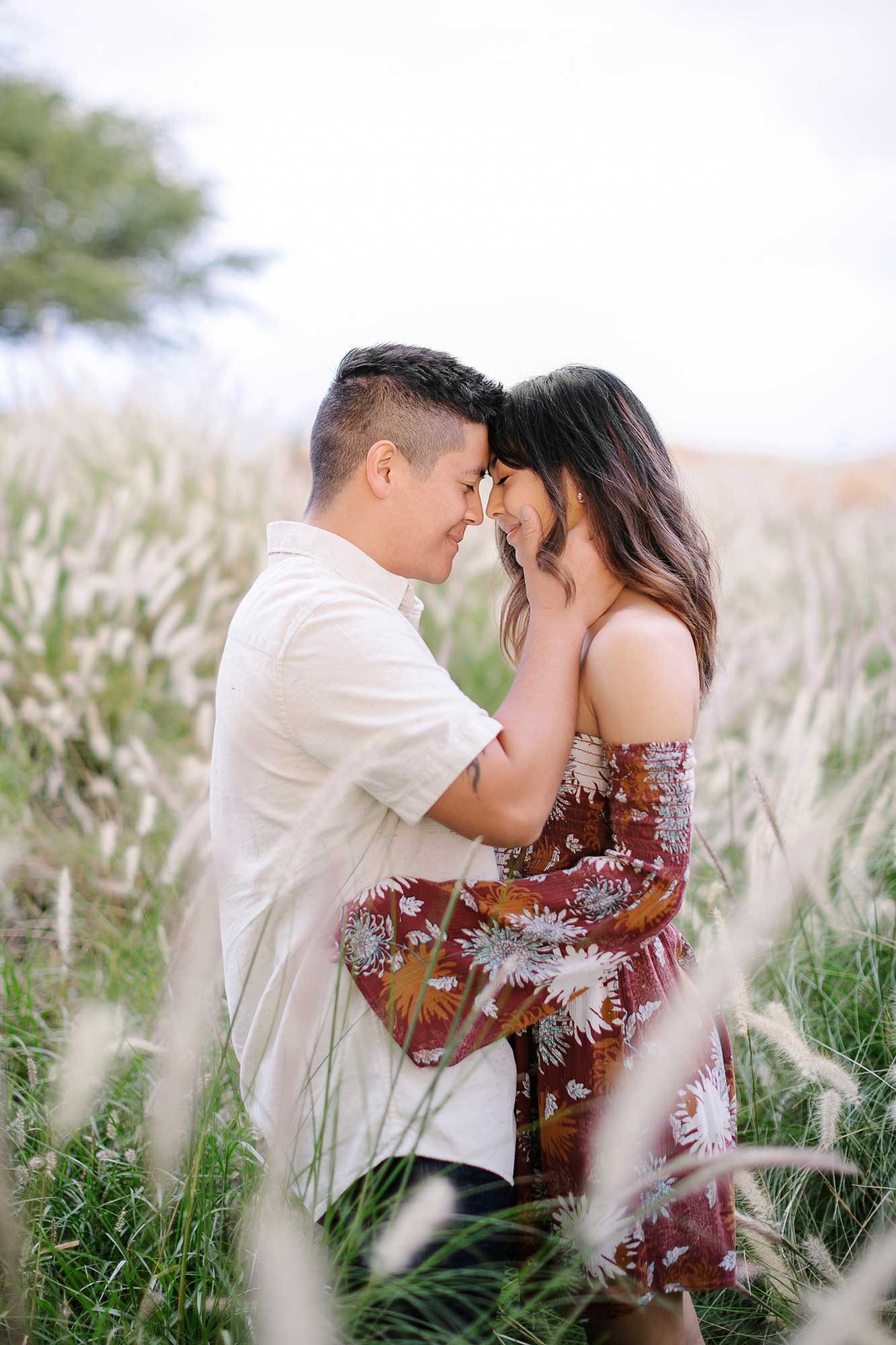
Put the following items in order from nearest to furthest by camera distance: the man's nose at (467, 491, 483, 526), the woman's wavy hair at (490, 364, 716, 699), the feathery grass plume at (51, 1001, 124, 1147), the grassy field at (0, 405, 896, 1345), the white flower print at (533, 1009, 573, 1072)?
the feathery grass plume at (51, 1001, 124, 1147)
the grassy field at (0, 405, 896, 1345)
the white flower print at (533, 1009, 573, 1072)
the woman's wavy hair at (490, 364, 716, 699)
the man's nose at (467, 491, 483, 526)

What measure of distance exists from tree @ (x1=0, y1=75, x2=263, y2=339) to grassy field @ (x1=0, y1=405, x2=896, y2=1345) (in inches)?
698

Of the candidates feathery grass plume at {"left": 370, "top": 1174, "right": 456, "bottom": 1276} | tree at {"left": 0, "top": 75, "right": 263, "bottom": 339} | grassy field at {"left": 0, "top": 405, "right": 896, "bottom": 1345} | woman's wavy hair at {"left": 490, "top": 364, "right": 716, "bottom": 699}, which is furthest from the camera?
tree at {"left": 0, "top": 75, "right": 263, "bottom": 339}

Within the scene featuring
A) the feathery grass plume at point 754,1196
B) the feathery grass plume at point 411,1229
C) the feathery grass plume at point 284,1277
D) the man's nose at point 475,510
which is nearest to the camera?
the feathery grass plume at point 284,1277

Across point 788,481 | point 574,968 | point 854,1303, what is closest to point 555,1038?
point 574,968

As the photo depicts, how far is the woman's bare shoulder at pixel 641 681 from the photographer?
6.84ft

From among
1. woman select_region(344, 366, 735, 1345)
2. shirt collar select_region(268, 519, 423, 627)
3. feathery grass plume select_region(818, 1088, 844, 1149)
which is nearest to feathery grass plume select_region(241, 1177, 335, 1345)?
woman select_region(344, 366, 735, 1345)

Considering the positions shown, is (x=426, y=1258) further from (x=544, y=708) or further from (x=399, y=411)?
(x=399, y=411)

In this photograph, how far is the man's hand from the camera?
7.11 ft

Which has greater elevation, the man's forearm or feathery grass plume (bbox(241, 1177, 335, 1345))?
the man's forearm

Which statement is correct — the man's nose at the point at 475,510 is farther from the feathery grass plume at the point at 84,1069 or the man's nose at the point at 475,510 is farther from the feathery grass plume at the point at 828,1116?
the feathery grass plume at the point at 828,1116

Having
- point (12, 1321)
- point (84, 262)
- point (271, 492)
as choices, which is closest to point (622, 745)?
point (12, 1321)

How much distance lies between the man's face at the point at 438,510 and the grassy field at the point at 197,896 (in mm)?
772

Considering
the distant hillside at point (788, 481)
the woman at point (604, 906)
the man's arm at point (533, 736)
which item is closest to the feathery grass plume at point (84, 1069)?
the woman at point (604, 906)

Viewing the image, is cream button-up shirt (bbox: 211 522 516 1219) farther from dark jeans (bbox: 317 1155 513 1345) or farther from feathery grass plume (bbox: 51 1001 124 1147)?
feathery grass plume (bbox: 51 1001 124 1147)
